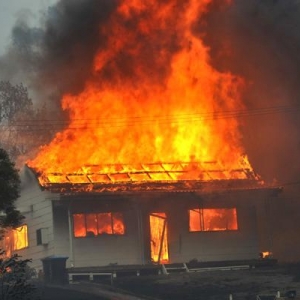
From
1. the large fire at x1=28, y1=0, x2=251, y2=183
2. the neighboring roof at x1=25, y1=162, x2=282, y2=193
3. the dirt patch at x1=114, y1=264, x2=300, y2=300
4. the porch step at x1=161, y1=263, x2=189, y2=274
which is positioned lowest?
the dirt patch at x1=114, y1=264, x2=300, y2=300

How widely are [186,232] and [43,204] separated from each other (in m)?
6.68

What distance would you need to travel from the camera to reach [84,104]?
133 ft

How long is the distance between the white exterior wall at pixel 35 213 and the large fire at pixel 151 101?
108 centimetres

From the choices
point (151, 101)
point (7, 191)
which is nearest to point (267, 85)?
point (151, 101)

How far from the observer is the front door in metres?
36.9

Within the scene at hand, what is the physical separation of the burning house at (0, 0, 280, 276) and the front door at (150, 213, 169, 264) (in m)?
→ 0.05

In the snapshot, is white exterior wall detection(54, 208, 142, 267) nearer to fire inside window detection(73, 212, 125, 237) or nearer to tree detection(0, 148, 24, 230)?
fire inside window detection(73, 212, 125, 237)

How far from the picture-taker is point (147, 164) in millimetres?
39062

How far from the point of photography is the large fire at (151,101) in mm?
38750

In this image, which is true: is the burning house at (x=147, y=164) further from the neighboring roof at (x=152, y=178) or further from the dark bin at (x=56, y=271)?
the dark bin at (x=56, y=271)

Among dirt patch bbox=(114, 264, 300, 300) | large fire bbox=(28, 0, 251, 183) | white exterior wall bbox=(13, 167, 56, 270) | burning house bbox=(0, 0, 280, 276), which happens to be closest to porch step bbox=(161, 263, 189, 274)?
dirt patch bbox=(114, 264, 300, 300)

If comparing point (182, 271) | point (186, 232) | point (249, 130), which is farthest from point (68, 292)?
point (249, 130)

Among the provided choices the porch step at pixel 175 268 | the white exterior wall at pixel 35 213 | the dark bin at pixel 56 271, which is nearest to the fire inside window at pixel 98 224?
the white exterior wall at pixel 35 213

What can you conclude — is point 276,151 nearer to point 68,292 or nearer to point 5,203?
point 68,292
